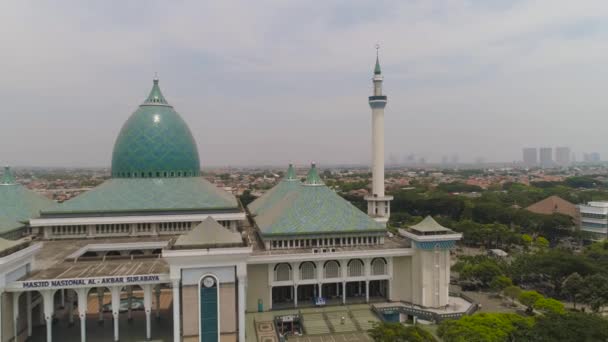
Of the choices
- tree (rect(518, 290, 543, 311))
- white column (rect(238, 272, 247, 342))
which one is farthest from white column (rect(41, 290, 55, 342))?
tree (rect(518, 290, 543, 311))

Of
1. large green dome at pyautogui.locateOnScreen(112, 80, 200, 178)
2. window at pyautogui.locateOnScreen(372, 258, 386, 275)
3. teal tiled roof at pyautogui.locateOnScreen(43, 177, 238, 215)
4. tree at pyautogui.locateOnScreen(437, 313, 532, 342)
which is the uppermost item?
large green dome at pyautogui.locateOnScreen(112, 80, 200, 178)

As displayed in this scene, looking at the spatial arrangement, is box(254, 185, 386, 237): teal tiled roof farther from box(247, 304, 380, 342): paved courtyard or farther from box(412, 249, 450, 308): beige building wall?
box(247, 304, 380, 342): paved courtyard

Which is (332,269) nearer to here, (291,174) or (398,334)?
(398,334)

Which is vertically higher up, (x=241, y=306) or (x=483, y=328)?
(x=241, y=306)

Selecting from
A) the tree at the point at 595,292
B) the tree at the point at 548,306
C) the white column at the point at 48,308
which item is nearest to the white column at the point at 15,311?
the white column at the point at 48,308

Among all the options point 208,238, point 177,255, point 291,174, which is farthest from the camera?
point 291,174

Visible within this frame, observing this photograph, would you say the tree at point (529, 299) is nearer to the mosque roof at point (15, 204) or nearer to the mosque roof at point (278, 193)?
the mosque roof at point (278, 193)

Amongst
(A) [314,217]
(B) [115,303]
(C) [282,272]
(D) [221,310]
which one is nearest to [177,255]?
(D) [221,310]
